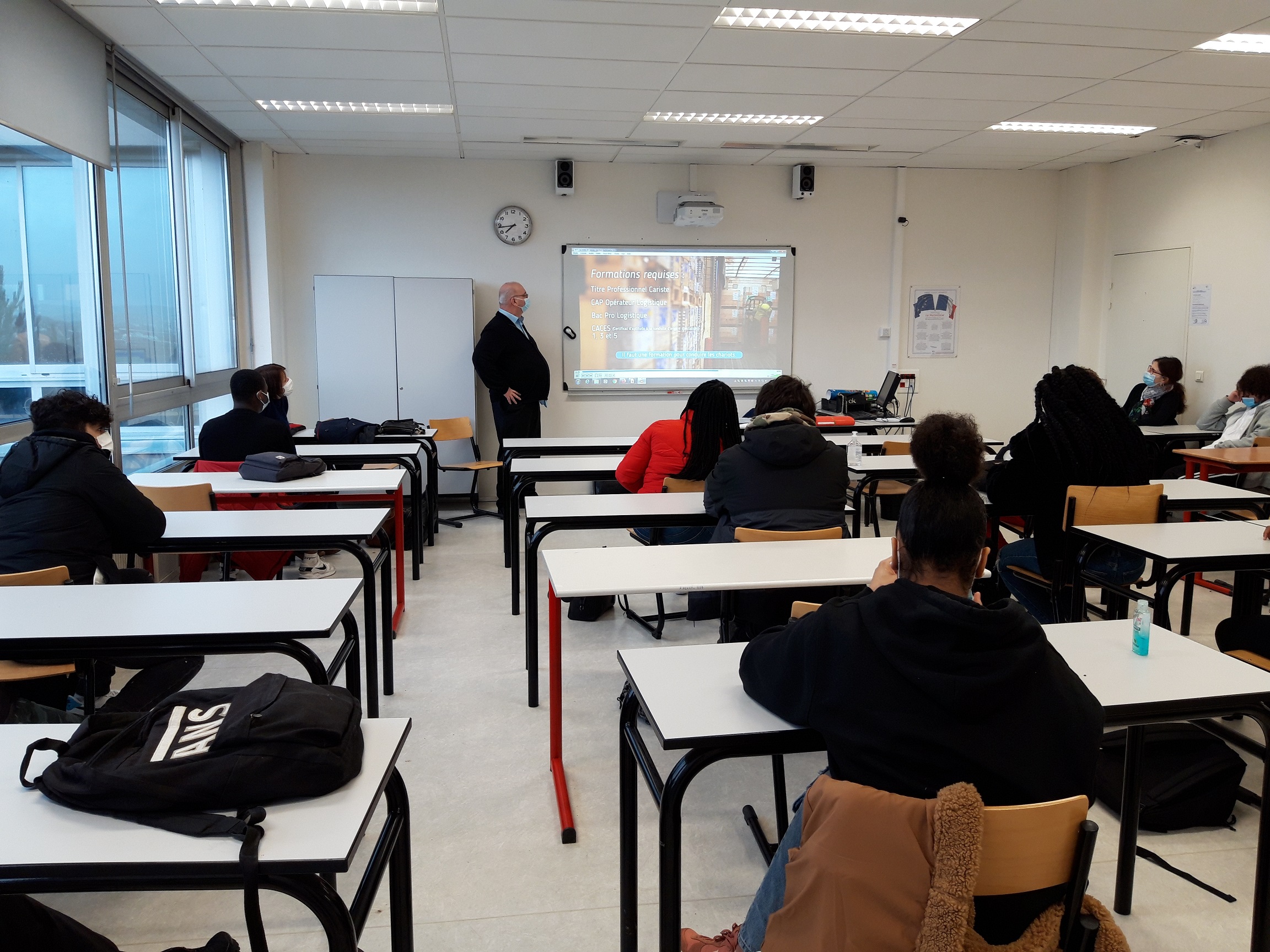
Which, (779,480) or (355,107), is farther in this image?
(355,107)

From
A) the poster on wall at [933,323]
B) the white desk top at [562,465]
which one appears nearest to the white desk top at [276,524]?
the white desk top at [562,465]

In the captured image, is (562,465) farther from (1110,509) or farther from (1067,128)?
(1067,128)

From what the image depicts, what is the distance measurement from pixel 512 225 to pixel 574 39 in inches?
121

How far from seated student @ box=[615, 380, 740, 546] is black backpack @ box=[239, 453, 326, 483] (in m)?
1.43

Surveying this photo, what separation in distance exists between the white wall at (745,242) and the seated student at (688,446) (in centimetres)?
363

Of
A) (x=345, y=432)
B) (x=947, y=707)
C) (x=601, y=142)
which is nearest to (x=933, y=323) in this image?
(x=601, y=142)

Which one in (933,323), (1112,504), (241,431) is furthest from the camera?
(933,323)

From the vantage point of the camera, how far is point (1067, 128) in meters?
6.39

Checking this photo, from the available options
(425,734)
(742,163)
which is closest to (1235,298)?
(742,163)

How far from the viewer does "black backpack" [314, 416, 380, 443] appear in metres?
5.86

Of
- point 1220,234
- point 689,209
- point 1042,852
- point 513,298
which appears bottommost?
point 1042,852

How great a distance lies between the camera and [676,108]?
18.7 ft

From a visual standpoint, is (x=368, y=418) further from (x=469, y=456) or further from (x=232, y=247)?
(x=232, y=247)

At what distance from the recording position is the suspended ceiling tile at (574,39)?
4.19 meters
